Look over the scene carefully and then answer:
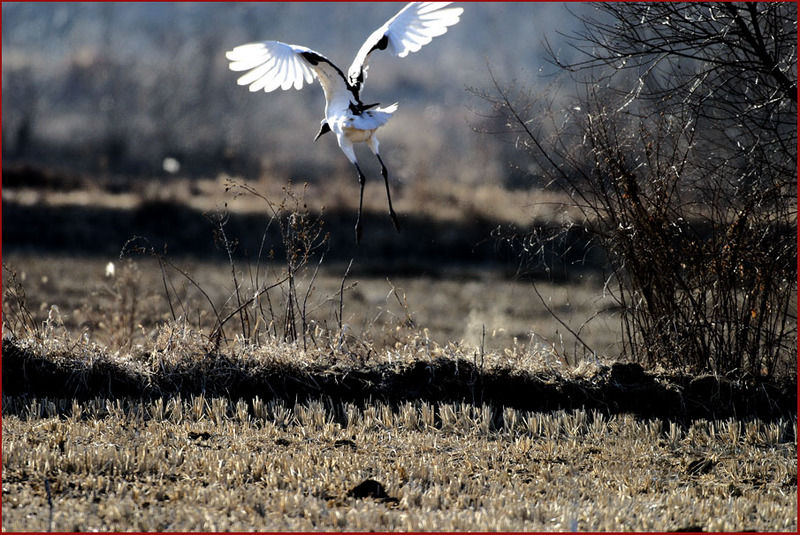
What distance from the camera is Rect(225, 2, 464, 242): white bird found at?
550 cm

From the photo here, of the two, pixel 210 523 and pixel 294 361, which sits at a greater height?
pixel 294 361

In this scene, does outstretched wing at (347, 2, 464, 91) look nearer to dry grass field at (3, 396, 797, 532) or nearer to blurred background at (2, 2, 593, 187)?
dry grass field at (3, 396, 797, 532)

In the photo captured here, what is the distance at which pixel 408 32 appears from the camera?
5.88 meters

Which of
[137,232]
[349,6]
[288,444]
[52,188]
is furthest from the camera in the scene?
[349,6]

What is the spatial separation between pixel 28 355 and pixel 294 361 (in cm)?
213

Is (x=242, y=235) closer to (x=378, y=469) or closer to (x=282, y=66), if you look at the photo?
(x=282, y=66)

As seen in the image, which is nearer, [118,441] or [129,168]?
[118,441]

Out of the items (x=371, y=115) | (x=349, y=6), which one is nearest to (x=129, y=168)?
(x=371, y=115)

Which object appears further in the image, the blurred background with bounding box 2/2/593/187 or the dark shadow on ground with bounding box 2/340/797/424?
the blurred background with bounding box 2/2/593/187

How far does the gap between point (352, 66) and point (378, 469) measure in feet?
8.37

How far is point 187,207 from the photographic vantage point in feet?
76.7

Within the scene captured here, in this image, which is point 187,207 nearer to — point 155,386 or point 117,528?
point 155,386

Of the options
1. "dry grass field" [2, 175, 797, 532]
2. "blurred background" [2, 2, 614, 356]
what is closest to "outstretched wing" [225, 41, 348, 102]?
"blurred background" [2, 2, 614, 356]

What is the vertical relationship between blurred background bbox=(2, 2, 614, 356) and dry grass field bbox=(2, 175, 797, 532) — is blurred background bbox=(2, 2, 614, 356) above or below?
above
